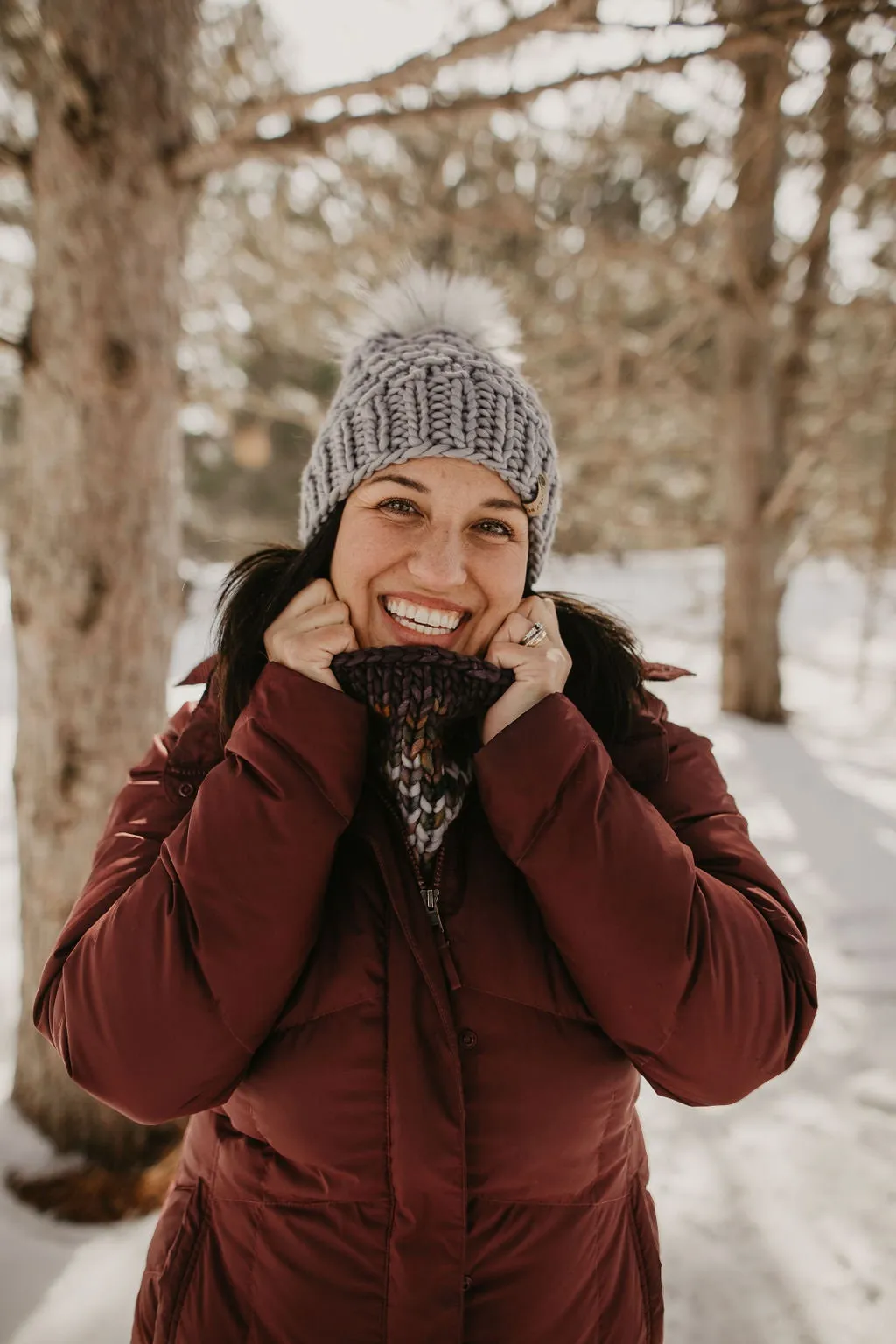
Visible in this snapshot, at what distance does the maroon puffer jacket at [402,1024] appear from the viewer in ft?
3.59

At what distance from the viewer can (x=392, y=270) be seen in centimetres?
192

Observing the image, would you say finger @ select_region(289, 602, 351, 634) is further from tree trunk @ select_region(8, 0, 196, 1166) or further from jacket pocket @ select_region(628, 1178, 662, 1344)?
jacket pocket @ select_region(628, 1178, 662, 1344)

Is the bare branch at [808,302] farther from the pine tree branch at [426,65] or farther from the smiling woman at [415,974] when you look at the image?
the smiling woman at [415,974]

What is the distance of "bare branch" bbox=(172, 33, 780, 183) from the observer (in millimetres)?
1601

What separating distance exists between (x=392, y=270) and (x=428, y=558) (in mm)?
1036

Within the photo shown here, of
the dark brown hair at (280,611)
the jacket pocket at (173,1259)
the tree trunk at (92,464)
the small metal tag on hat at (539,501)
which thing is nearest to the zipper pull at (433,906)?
the dark brown hair at (280,611)

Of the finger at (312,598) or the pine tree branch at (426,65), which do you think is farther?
the pine tree branch at (426,65)

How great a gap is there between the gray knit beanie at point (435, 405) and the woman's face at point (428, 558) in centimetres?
4

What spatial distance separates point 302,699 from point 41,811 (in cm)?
128

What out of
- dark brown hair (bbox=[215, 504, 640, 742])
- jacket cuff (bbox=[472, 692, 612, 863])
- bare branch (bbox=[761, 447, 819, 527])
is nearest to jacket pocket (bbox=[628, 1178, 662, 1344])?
jacket cuff (bbox=[472, 692, 612, 863])

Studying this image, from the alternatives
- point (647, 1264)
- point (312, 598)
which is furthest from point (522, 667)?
point (647, 1264)

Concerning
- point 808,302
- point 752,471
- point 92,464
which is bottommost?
point 92,464

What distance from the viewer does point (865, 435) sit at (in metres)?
11.0

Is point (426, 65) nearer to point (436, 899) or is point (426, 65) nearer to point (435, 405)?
point (435, 405)
